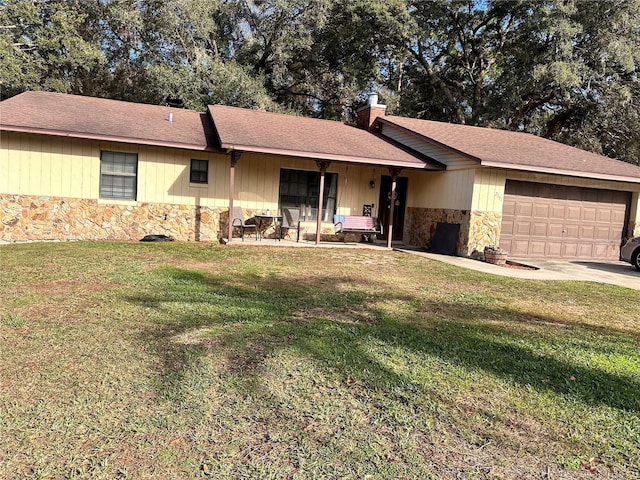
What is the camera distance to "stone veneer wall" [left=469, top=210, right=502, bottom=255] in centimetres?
1194

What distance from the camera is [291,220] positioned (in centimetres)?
1285

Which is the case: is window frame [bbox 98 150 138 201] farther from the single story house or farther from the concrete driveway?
the concrete driveway

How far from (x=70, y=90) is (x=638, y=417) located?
22.9 m

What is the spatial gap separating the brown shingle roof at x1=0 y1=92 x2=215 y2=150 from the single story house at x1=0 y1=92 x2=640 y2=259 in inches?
1.8

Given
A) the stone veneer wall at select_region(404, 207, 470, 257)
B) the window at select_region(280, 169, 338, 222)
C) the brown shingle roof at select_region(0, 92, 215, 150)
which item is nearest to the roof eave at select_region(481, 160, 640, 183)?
the stone veneer wall at select_region(404, 207, 470, 257)

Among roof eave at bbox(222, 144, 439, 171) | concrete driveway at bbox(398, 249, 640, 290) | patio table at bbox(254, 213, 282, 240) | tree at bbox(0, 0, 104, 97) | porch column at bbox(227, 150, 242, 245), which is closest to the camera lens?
concrete driveway at bbox(398, 249, 640, 290)

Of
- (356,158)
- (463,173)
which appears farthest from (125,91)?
(463,173)

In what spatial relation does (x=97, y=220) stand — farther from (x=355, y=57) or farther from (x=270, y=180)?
(x=355, y=57)

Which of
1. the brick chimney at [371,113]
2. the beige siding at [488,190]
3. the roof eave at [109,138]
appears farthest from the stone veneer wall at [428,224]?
the roof eave at [109,138]

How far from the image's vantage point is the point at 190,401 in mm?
3105

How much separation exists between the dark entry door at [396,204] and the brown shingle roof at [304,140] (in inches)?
46.1

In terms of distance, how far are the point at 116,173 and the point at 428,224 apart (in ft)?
28.6

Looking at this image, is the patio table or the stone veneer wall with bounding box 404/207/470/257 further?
the patio table

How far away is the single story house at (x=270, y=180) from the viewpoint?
11.3m
